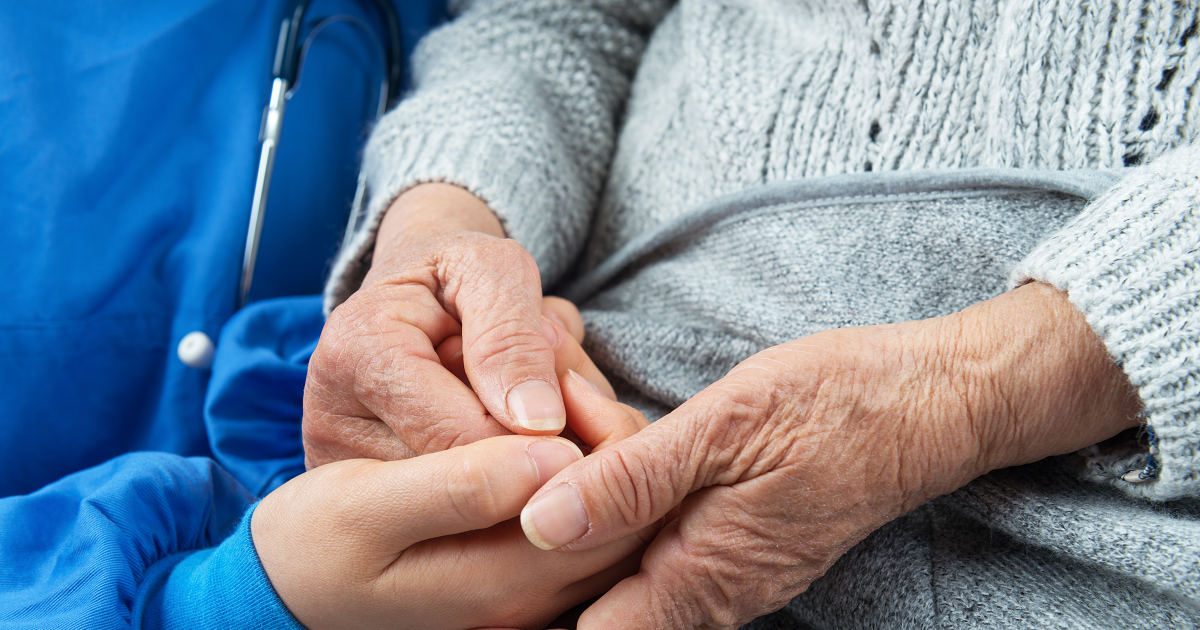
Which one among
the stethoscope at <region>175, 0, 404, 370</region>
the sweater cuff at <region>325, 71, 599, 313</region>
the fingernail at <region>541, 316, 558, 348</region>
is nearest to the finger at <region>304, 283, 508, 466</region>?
the fingernail at <region>541, 316, 558, 348</region>

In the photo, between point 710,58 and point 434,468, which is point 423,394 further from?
point 710,58

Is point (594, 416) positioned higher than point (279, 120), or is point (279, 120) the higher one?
point (279, 120)

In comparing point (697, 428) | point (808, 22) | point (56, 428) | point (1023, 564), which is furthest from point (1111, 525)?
point (56, 428)

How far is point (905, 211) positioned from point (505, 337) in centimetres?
44

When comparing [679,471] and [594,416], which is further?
[594,416]

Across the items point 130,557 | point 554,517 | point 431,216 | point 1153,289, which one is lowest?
point 130,557

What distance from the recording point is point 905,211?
0.71m

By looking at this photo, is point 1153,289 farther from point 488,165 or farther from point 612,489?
point 488,165

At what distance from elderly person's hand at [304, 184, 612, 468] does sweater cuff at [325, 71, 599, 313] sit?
0.56 ft

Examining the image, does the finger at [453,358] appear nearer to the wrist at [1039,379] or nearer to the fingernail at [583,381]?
the fingernail at [583,381]

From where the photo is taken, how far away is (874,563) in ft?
2.15

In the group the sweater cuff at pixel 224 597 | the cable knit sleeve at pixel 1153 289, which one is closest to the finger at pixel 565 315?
the sweater cuff at pixel 224 597

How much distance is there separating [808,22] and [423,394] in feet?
2.19

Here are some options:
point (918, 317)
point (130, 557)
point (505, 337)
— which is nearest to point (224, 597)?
point (130, 557)
